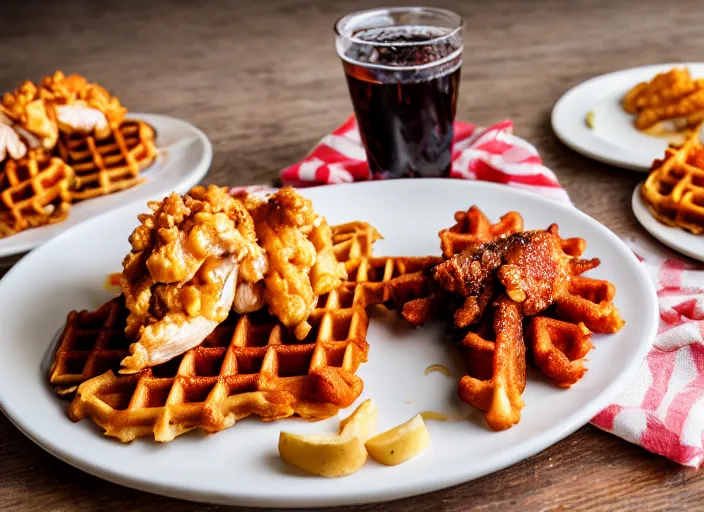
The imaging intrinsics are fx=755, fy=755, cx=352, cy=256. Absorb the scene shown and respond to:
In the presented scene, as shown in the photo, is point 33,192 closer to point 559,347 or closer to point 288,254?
point 288,254

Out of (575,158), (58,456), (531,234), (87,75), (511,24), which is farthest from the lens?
(511,24)

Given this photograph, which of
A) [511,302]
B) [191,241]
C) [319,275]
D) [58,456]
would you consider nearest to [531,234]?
[511,302]

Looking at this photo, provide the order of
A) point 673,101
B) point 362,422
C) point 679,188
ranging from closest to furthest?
point 362,422, point 679,188, point 673,101

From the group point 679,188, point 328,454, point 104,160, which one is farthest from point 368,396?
point 104,160

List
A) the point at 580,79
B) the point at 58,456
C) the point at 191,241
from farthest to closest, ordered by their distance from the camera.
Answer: the point at 580,79
the point at 191,241
the point at 58,456

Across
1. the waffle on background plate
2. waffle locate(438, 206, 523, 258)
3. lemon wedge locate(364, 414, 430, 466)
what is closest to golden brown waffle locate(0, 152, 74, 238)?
the waffle on background plate

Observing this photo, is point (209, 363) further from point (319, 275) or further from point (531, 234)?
point (531, 234)
